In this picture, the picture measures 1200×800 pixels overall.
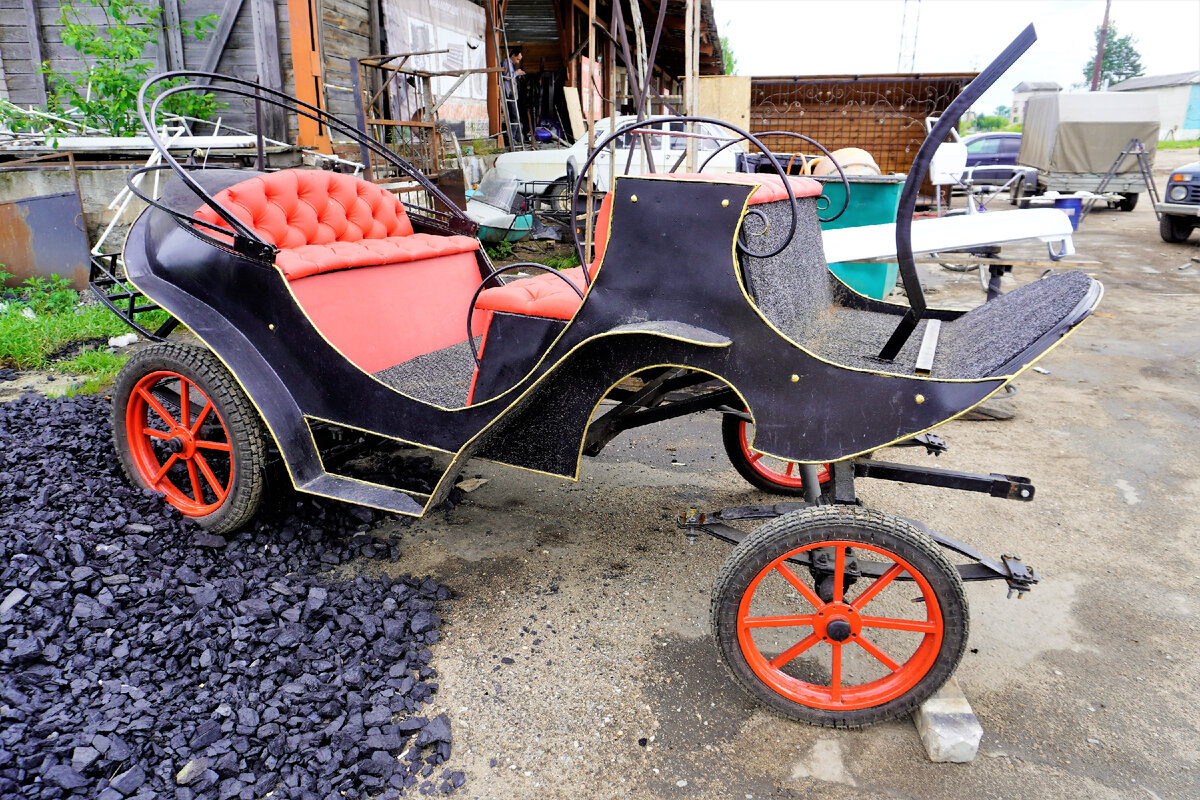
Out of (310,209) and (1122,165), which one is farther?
(1122,165)

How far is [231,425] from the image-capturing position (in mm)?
2881

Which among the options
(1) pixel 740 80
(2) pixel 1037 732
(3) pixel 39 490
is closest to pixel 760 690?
(2) pixel 1037 732

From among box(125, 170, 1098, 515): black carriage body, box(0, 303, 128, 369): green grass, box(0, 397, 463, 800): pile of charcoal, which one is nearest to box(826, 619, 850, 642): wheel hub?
box(125, 170, 1098, 515): black carriage body

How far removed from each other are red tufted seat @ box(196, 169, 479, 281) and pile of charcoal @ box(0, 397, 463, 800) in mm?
1068

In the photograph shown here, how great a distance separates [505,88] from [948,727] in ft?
40.9

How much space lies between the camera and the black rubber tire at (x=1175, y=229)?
1125 centimetres

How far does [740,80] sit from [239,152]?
19.0ft

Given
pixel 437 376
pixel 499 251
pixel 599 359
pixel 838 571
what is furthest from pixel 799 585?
pixel 499 251

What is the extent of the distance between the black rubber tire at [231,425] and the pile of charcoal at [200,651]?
0.12m

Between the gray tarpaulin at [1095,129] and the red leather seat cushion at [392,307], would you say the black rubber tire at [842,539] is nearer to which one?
the red leather seat cushion at [392,307]

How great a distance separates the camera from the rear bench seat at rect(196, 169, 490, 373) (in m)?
3.00

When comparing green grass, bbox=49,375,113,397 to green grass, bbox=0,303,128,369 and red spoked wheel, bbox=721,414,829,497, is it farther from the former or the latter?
red spoked wheel, bbox=721,414,829,497

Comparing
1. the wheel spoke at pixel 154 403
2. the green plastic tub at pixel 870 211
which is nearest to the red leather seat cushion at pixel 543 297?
the wheel spoke at pixel 154 403

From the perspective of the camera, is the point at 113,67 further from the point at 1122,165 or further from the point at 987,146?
the point at 987,146
